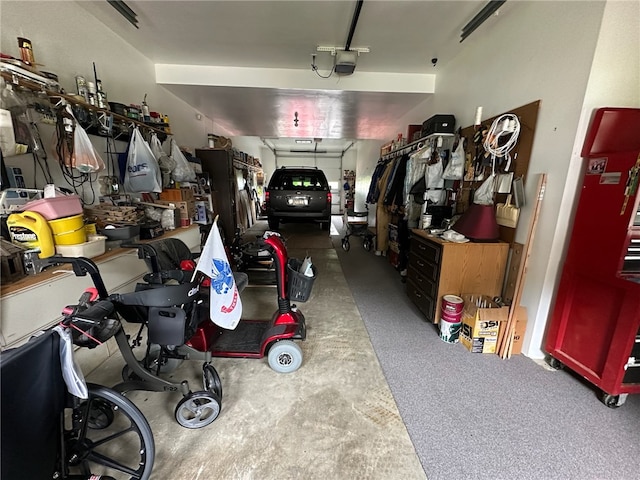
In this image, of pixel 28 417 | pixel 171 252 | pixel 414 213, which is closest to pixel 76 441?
pixel 28 417

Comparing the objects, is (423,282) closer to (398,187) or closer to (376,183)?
(398,187)

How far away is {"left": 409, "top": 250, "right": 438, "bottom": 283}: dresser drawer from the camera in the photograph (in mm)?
2416

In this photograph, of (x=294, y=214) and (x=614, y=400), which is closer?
(x=614, y=400)

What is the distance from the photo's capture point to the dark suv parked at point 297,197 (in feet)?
20.4

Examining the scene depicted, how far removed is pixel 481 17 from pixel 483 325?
270cm

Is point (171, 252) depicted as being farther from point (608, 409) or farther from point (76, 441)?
point (608, 409)

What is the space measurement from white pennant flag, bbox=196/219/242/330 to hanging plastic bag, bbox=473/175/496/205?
93.7 inches

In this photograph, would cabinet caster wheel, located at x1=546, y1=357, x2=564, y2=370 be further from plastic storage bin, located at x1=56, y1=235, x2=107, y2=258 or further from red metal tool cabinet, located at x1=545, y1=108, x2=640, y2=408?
plastic storage bin, located at x1=56, y1=235, x2=107, y2=258

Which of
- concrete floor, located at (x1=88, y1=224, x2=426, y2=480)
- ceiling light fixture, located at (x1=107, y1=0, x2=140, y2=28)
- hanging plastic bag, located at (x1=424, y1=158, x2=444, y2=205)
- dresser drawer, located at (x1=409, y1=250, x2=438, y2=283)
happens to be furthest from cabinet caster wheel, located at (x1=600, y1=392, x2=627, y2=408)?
ceiling light fixture, located at (x1=107, y1=0, x2=140, y2=28)

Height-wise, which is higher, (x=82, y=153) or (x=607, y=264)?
(x=82, y=153)

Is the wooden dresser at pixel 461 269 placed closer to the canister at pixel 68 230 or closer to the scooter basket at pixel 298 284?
the scooter basket at pixel 298 284

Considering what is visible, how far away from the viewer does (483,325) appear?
210 centimetres

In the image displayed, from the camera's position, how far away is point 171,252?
1.82 meters

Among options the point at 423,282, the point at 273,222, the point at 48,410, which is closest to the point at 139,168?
the point at 48,410
